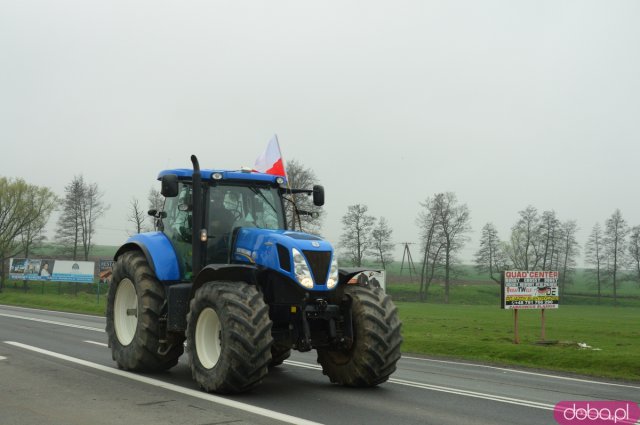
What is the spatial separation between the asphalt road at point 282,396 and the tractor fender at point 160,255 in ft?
4.84

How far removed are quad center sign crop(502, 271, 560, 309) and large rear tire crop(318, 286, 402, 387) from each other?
1123cm

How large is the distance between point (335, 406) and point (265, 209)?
10.5ft

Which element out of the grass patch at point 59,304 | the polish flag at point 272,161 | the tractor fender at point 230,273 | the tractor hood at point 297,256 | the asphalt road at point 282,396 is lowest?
the grass patch at point 59,304

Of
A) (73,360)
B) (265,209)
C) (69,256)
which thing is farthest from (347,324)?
(69,256)

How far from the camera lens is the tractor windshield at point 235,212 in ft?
30.9

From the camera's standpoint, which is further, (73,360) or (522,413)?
(73,360)

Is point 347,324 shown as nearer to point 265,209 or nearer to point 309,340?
point 309,340

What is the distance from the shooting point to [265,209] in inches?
384

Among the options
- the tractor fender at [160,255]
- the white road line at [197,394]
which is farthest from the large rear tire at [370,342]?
the tractor fender at [160,255]

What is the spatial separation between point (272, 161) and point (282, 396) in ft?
25.7

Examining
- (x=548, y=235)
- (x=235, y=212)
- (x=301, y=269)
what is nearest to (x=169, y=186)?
(x=235, y=212)

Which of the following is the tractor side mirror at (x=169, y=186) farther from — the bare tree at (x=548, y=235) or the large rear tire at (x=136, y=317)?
the bare tree at (x=548, y=235)

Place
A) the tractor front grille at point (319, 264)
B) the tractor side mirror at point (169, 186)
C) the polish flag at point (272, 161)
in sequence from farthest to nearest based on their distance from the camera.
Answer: the polish flag at point (272, 161) < the tractor side mirror at point (169, 186) < the tractor front grille at point (319, 264)
